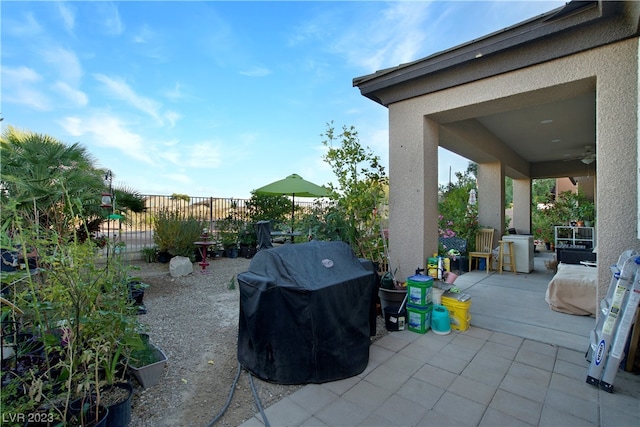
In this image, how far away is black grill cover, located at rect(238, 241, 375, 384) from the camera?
2.22m

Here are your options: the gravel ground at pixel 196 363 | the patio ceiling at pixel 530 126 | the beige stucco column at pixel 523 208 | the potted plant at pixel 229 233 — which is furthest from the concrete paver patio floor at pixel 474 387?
the beige stucco column at pixel 523 208

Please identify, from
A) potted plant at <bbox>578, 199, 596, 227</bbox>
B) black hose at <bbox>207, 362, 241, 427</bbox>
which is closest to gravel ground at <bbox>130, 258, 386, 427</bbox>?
black hose at <bbox>207, 362, 241, 427</bbox>

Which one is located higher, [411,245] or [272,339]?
[411,245]

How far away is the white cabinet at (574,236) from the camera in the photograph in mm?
7850

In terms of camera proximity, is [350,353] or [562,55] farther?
[562,55]

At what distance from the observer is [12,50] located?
2.85m

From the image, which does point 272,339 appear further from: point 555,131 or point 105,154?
point 555,131

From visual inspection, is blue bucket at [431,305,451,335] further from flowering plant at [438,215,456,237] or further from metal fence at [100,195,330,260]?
flowering plant at [438,215,456,237]

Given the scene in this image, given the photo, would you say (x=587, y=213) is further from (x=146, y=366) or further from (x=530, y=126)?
(x=146, y=366)

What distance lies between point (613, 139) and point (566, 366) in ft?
7.00

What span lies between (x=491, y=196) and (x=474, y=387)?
604cm

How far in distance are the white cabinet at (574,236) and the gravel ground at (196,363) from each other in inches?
301

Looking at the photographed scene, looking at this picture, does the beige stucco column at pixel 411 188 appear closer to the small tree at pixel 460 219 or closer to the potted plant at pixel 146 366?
the potted plant at pixel 146 366

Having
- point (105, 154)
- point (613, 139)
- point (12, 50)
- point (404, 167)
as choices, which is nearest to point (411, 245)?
point (404, 167)
